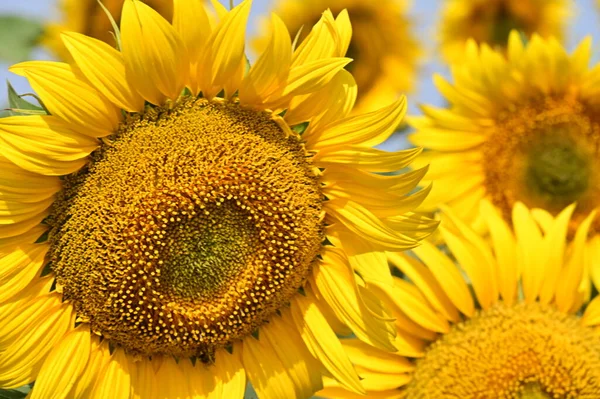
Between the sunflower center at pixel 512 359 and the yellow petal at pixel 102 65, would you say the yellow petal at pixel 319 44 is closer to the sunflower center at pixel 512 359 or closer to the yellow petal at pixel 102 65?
the yellow petal at pixel 102 65

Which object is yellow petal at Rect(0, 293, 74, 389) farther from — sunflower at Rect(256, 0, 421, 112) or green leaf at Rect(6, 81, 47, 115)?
sunflower at Rect(256, 0, 421, 112)

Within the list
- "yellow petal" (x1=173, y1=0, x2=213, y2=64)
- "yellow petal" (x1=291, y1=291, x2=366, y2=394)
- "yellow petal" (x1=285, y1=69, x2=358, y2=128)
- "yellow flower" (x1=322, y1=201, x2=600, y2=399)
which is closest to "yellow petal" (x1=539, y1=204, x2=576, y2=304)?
"yellow flower" (x1=322, y1=201, x2=600, y2=399)

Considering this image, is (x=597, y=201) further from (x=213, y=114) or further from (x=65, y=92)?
(x=65, y=92)

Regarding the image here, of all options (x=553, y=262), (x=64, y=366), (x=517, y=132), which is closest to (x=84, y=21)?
(x=517, y=132)

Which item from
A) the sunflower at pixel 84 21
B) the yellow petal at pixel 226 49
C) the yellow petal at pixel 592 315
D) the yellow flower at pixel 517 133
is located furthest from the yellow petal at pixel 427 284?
the sunflower at pixel 84 21

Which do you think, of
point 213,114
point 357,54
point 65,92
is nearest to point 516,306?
point 213,114
